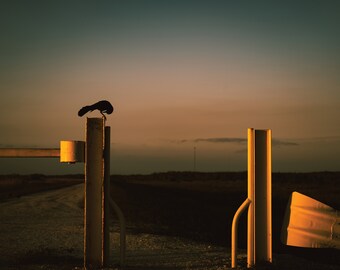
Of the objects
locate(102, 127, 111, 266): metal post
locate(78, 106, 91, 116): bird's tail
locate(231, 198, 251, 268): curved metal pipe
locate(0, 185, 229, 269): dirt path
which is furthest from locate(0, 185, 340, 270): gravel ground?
locate(78, 106, 91, 116): bird's tail

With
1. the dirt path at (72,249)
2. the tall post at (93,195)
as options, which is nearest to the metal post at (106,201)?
the tall post at (93,195)

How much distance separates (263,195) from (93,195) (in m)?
2.38

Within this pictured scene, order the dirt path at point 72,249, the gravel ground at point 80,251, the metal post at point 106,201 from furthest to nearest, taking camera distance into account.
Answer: the dirt path at point 72,249 → the gravel ground at point 80,251 → the metal post at point 106,201

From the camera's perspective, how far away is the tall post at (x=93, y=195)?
22.1 feet

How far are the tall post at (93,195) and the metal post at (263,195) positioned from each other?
2.18 meters

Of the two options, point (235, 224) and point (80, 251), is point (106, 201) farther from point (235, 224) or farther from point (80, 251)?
point (80, 251)

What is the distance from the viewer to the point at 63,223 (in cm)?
1379

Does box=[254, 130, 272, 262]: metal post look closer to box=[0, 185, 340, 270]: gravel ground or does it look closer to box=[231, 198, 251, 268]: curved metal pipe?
box=[231, 198, 251, 268]: curved metal pipe

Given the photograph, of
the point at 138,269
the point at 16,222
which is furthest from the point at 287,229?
the point at 16,222

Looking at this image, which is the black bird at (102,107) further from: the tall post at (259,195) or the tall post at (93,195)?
the tall post at (259,195)

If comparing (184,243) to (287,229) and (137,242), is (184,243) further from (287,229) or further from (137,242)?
(287,229)

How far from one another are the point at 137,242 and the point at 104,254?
3.61 m

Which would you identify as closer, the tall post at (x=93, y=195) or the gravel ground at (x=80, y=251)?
the tall post at (x=93, y=195)

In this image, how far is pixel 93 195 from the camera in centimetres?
675
